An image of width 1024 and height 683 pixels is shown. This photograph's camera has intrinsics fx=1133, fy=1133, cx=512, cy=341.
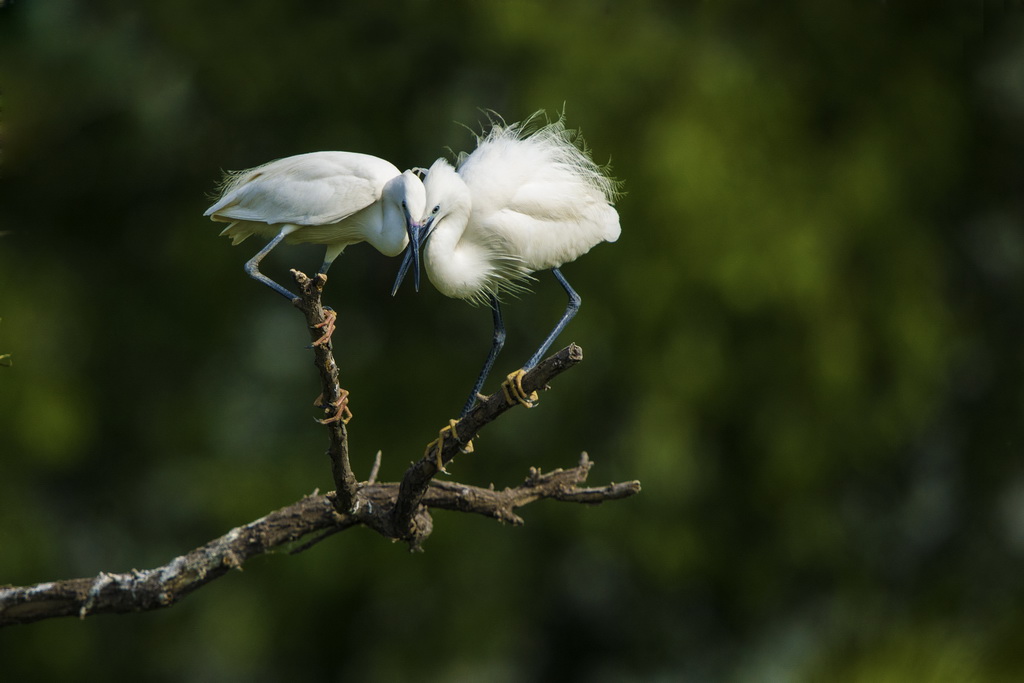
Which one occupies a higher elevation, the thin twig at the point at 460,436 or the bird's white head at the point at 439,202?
the bird's white head at the point at 439,202

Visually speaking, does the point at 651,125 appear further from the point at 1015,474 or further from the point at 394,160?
the point at 1015,474

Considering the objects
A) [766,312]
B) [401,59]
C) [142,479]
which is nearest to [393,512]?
[766,312]

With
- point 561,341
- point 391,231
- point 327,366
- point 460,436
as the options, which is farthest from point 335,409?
point 561,341

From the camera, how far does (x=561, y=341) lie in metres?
4.67

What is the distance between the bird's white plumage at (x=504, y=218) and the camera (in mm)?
2148

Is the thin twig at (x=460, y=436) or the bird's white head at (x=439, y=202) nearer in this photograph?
the thin twig at (x=460, y=436)

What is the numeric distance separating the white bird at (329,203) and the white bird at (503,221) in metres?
0.07

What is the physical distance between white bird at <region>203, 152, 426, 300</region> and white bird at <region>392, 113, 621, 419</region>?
2.7 inches

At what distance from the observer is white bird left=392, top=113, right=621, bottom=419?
7.04ft

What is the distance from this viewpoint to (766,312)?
4.32m

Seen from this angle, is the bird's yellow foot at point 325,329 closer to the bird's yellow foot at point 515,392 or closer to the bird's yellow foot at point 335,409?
the bird's yellow foot at point 335,409

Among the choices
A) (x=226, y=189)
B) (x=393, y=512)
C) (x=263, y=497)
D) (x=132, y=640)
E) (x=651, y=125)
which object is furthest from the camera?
(x=132, y=640)

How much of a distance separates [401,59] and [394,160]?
0.51m

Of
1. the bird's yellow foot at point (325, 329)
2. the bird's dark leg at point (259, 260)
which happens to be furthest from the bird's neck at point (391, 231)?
the bird's yellow foot at point (325, 329)
